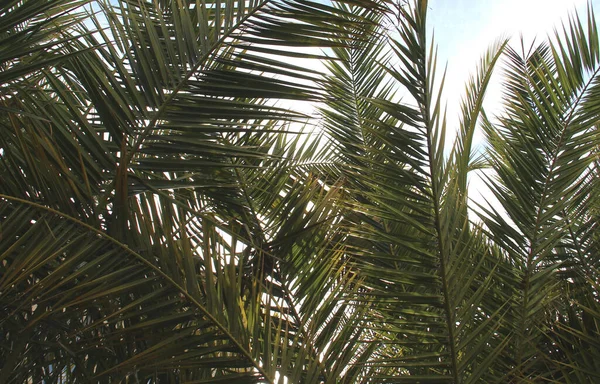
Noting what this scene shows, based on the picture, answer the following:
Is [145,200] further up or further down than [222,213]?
further down

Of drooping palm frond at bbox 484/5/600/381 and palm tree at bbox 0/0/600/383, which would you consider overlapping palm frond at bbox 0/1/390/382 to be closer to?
palm tree at bbox 0/0/600/383

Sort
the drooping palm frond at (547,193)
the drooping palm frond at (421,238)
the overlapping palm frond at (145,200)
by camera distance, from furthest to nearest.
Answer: the drooping palm frond at (547,193)
the drooping palm frond at (421,238)
the overlapping palm frond at (145,200)

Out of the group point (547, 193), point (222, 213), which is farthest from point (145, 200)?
point (547, 193)

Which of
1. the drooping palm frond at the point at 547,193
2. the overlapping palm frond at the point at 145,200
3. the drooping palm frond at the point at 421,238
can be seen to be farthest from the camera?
the drooping palm frond at the point at 547,193

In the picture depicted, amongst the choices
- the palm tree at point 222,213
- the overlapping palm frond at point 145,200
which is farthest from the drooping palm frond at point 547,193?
the overlapping palm frond at point 145,200

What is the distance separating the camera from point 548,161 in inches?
87.9

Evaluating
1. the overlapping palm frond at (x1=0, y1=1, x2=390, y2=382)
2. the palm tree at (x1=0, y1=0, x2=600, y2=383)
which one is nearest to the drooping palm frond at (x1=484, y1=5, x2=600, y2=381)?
the palm tree at (x1=0, y1=0, x2=600, y2=383)

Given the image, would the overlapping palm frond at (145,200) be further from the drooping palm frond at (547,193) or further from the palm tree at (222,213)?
the drooping palm frond at (547,193)

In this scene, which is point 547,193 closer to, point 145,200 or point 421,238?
point 421,238

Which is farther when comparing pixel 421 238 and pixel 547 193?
pixel 547 193

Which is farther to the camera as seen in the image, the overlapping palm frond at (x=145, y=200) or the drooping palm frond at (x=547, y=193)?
the drooping palm frond at (x=547, y=193)

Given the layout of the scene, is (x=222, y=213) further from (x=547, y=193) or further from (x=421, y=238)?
(x=547, y=193)

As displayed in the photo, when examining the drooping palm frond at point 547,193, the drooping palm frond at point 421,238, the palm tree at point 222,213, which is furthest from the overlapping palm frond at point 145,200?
the drooping palm frond at point 547,193

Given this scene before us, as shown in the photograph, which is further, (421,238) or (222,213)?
(222,213)
